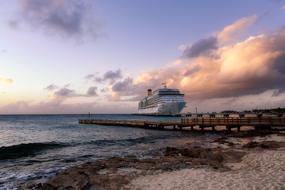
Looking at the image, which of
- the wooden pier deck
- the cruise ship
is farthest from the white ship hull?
the wooden pier deck

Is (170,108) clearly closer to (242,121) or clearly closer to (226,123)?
(226,123)

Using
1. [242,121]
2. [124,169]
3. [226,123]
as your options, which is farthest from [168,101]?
[124,169]

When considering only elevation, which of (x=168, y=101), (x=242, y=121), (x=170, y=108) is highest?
(x=168, y=101)

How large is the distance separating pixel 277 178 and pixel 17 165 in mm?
15706

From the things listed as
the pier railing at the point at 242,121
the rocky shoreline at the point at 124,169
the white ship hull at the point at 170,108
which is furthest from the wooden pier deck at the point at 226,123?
the white ship hull at the point at 170,108

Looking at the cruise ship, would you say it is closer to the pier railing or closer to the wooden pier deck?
the wooden pier deck

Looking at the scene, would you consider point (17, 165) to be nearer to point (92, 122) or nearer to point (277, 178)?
point (277, 178)

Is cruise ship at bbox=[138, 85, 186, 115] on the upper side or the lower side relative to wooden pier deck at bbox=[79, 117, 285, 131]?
upper

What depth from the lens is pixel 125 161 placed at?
17922 millimetres

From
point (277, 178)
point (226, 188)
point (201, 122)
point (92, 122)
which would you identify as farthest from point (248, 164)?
point (92, 122)

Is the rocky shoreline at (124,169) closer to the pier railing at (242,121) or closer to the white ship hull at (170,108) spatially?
the pier railing at (242,121)

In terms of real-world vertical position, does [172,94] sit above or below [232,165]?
above

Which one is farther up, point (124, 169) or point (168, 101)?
point (168, 101)

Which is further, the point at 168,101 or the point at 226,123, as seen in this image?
the point at 168,101
